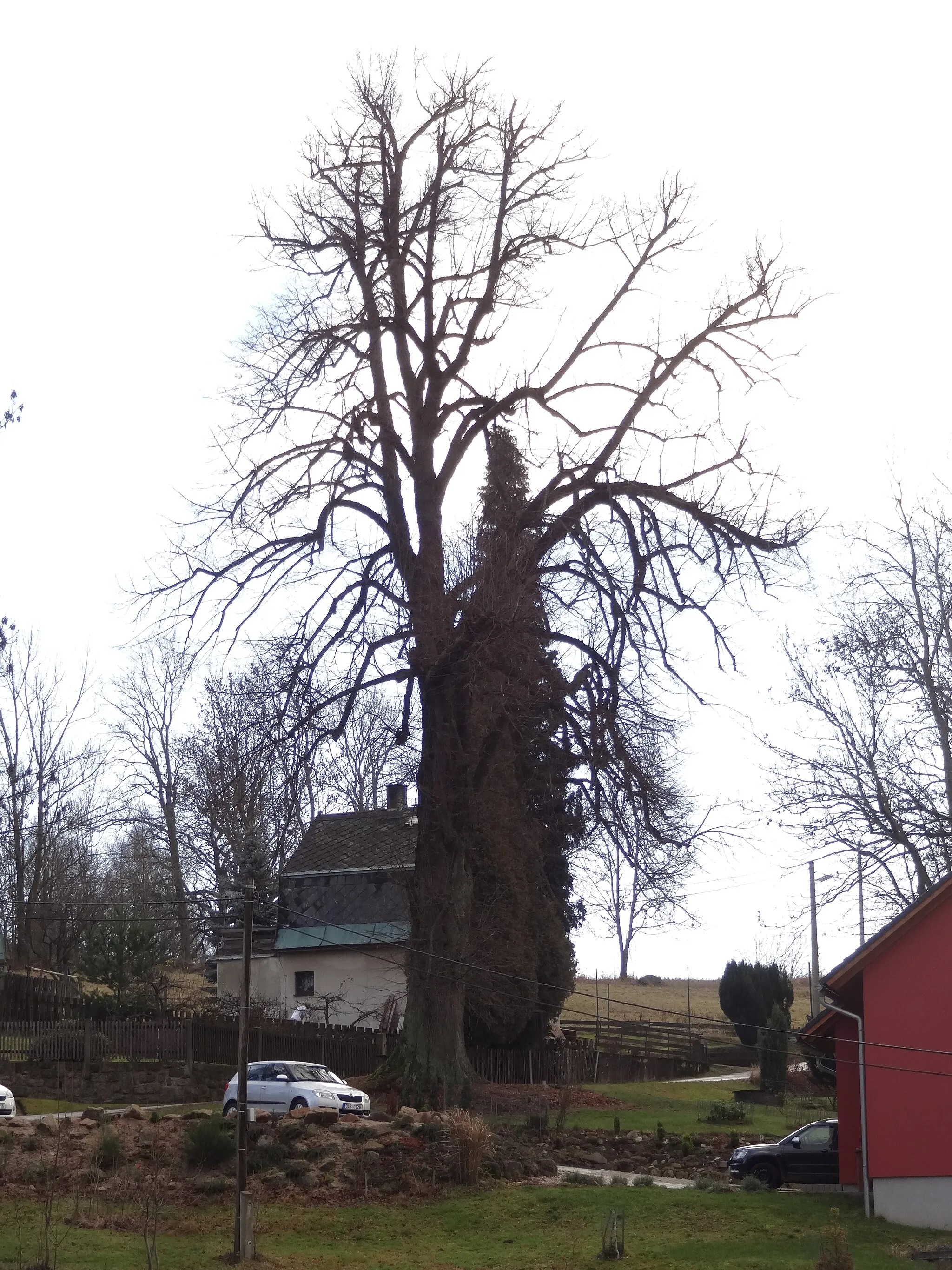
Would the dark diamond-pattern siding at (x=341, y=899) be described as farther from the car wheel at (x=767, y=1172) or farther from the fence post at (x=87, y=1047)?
the car wheel at (x=767, y=1172)

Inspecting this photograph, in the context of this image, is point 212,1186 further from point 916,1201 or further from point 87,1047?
point 87,1047

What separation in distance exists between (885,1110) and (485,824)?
1344 cm

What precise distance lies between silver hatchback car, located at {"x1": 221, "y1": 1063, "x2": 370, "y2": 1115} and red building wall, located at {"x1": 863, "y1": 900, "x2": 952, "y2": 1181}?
9956 mm

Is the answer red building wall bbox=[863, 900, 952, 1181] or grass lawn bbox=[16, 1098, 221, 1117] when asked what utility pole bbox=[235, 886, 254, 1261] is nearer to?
red building wall bbox=[863, 900, 952, 1181]

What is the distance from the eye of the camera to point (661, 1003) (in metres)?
73.6

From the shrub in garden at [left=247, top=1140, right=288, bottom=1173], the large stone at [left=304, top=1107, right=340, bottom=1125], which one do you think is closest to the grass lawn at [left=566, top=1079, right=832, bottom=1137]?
the large stone at [left=304, top=1107, right=340, bottom=1125]

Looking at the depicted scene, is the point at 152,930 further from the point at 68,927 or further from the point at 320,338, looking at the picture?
the point at 320,338

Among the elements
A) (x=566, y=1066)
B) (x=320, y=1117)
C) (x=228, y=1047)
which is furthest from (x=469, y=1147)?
(x=566, y=1066)

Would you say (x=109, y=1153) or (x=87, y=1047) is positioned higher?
(x=87, y=1047)

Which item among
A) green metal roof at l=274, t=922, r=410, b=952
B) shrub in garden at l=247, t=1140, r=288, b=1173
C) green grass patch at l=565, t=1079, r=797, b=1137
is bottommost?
green grass patch at l=565, t=1079, r=797, b=1137

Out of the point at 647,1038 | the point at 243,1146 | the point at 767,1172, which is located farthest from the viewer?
the point at 647,1038

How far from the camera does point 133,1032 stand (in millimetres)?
34938

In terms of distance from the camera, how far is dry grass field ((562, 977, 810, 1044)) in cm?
6256

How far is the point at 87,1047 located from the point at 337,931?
13.3 meters
